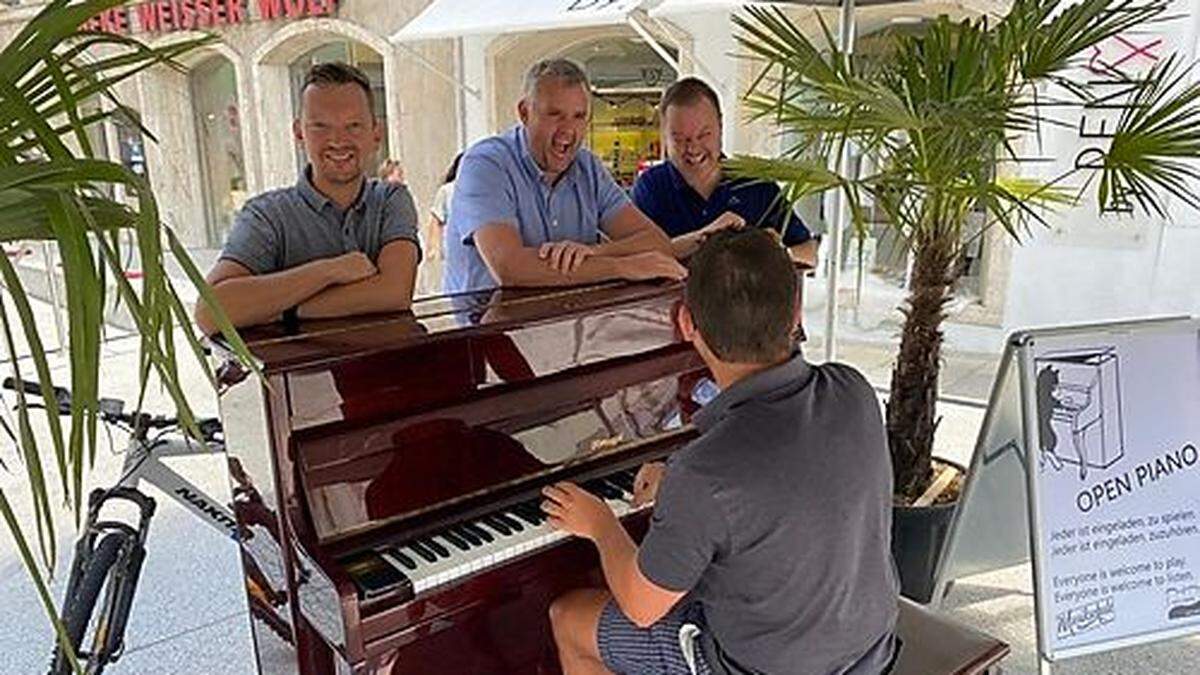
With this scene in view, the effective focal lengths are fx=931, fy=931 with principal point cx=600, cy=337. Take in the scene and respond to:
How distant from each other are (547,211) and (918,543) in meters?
1.44

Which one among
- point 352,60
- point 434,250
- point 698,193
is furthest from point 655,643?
point 352,60

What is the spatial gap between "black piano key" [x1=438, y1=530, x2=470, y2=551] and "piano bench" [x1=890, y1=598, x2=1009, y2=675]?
80cm

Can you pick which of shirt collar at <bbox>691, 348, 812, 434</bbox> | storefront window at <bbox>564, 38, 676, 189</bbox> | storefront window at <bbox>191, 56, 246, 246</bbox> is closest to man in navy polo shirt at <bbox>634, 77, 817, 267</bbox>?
shirt collar at <bbox>691, 348, 812, 434</bbox>

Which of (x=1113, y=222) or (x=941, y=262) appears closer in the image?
(x=941, y=262)

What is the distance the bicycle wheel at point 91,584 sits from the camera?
2129 mm

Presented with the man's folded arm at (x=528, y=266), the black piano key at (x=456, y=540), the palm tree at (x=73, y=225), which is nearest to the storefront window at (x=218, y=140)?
the man's folded arm at (x=528, y=266)

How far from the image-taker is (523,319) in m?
1.76

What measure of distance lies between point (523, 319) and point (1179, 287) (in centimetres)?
462

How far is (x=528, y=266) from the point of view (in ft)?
6.77

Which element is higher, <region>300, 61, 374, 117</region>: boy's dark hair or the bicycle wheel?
<region>300, 61, 374, 117</region>: boy's dark hair

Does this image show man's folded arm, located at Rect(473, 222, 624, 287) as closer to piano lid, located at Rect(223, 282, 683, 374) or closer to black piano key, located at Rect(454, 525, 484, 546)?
piano lid, located at Rect(223, 282, 683, 374)

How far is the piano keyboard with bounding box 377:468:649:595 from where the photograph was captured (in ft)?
5.03

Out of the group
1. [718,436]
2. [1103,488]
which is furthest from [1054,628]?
[718,436]

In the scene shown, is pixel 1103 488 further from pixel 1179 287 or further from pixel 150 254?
pixel 1179 287
